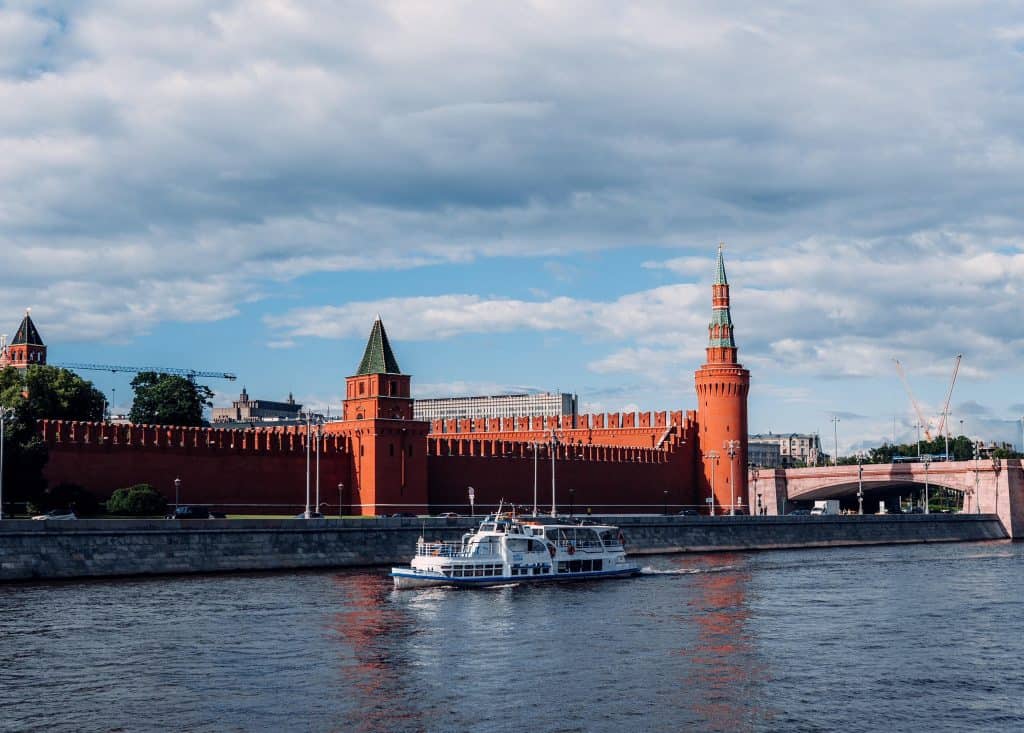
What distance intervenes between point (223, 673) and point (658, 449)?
217 feet

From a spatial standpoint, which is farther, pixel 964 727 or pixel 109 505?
pixel 109 505

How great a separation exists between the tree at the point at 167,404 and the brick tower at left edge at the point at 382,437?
21452 mm

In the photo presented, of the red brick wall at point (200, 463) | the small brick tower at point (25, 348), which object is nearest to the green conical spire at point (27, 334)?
the small brick tower at point (25, 348)

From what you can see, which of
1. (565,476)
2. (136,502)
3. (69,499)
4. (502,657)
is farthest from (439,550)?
(565,476)

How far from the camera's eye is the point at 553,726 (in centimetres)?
2842

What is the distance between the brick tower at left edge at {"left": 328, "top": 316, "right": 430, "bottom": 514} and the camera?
242 ft

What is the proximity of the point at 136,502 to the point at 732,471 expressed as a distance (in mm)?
48755

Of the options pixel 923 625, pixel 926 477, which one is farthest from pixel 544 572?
pixel 926 477

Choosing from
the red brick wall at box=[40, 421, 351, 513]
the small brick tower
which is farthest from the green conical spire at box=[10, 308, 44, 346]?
the red brick wall at box=[40, 421, 351, 513]

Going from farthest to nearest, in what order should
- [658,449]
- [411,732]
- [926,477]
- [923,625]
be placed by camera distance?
[926,477], [658,449], [923,625], [411,732]

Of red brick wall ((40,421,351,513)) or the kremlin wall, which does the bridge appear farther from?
red brick wall ((40,421,351,513))

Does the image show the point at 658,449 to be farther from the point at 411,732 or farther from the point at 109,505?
the point at 411,732

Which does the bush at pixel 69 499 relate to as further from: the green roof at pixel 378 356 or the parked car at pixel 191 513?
the green roof at pixel 378 356

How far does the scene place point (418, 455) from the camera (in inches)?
2992
